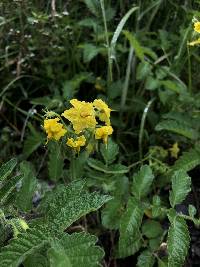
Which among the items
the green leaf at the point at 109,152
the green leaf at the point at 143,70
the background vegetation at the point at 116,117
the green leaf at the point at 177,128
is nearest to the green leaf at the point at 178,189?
the background vegetation at the point at 116,117

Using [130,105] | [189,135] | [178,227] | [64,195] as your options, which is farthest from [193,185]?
[64,195]

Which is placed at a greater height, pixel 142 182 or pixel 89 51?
pixel 89 51

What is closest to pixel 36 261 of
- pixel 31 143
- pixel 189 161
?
pixel 189 161

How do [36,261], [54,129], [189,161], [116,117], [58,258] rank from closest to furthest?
[58,258], [36,261], [54,129], [189,161], [116,117]

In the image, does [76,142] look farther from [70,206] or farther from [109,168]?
[109,168]

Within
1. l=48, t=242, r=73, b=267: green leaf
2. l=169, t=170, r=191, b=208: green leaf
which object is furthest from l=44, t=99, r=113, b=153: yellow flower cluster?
l=48, t=242, r=73, b=267: green leaf

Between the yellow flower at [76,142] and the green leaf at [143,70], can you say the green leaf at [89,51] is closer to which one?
the green leaf at [143,70]

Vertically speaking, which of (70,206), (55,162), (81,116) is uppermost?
(81,116)
